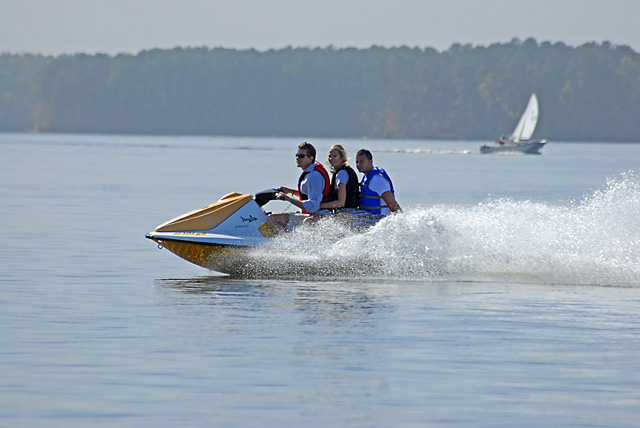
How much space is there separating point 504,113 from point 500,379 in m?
159

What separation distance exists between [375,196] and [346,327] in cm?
282

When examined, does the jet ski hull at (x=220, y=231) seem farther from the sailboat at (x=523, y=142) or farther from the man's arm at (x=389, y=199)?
the sailboat at (x=523, y=142)

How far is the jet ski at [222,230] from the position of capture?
1228cm

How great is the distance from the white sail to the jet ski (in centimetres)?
7490

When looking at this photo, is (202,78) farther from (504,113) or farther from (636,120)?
(636,120)

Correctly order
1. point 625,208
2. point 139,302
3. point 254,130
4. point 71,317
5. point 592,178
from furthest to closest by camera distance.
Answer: point 254,130, point 592,178, point 625,208, point 139,302, point 71,317

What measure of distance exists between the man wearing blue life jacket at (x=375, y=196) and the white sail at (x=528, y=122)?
7473cm

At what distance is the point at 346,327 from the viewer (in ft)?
31.8

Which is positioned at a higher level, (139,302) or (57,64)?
(57,64)

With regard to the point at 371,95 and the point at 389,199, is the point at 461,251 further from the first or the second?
the point at 371,95

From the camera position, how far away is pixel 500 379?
309 inches

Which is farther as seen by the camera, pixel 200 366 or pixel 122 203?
pixel 122 203

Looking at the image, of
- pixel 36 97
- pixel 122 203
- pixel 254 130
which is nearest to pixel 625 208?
pixel 122 203

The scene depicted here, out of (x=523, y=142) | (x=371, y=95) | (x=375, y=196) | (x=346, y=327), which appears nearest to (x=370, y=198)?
(x=375, y=196)
